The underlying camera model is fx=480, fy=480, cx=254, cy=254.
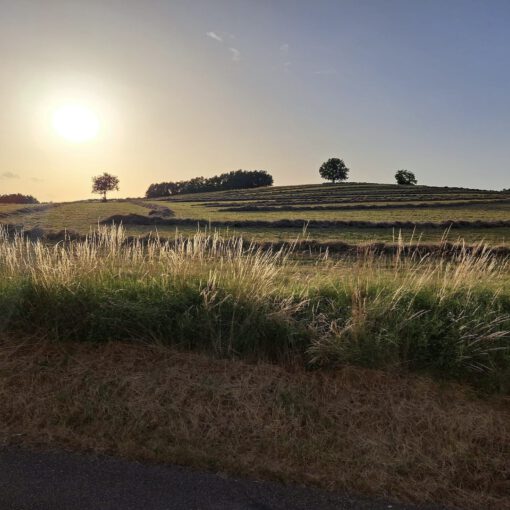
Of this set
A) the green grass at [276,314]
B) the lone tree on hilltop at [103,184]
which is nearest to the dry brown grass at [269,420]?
the green grass at [276,314]

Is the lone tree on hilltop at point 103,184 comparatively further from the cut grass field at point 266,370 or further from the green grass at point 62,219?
the cut grass field at point 266,370

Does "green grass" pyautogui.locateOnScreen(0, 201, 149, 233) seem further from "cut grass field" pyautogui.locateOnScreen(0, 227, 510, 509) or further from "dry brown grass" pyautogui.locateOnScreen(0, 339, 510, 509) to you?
"dry brown grass" pyautogui.locateOnScreen(0, 339, 510, 509)

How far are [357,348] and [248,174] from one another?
125297 mm

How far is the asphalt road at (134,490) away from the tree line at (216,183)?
118424 mm

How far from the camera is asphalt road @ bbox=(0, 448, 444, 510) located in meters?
3.33

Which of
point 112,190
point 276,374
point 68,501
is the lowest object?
point 68,501

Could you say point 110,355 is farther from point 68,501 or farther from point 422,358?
point 422,358

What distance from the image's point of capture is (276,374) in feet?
17.0

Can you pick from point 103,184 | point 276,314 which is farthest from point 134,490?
point 103,184

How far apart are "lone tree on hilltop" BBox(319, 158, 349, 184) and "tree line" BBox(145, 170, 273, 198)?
53.9ft

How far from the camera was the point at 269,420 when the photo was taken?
14.5ft

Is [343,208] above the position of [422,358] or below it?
above

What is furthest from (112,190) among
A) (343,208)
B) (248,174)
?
(343,208)

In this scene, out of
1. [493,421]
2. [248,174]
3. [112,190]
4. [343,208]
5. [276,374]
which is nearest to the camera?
[493,421]
